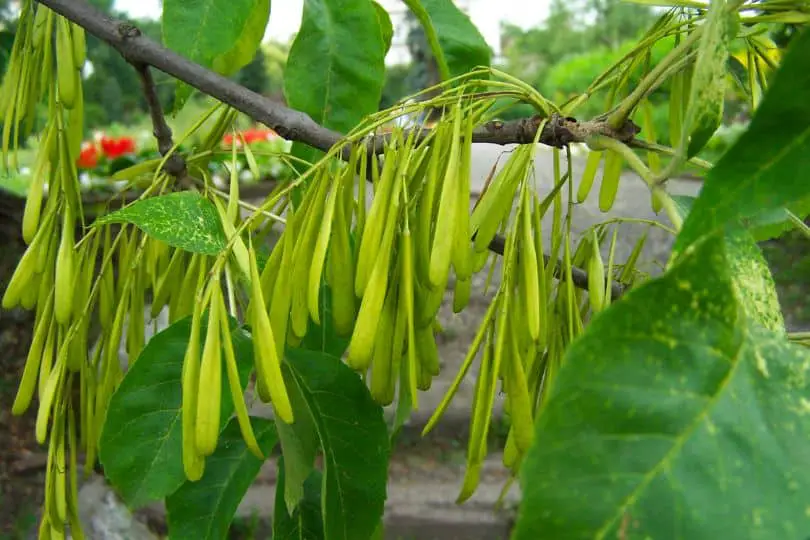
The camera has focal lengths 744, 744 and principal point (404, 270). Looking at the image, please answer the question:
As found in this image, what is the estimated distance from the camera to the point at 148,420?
352mm

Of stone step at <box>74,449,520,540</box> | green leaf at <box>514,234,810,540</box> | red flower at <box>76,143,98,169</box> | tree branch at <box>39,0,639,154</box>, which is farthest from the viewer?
red flower at <box>76,143,98,169</box>

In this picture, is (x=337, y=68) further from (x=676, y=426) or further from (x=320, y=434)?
(x=676, y=426)

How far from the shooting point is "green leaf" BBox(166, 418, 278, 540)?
0.42m

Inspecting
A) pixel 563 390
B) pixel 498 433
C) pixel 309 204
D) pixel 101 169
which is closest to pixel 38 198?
pixel 309 204

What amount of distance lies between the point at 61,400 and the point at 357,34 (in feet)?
0.91

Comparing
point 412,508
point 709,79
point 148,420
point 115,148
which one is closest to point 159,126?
point 148,420

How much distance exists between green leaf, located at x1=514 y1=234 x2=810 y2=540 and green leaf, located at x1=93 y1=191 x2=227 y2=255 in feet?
0.65

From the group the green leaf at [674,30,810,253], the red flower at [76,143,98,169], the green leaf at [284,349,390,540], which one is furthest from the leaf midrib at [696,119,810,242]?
the red flower at [76,143,98,169]

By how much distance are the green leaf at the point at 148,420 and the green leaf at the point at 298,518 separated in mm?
78

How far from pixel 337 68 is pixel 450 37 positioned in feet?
0.28

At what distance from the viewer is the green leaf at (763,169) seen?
0.65ft

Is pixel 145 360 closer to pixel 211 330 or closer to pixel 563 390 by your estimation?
pixel 211 330

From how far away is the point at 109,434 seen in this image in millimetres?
350

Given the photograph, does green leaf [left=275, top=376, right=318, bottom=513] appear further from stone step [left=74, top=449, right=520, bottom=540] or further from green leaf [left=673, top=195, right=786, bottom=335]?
stone step [left=74, top=449, right=520, bottom=540]
